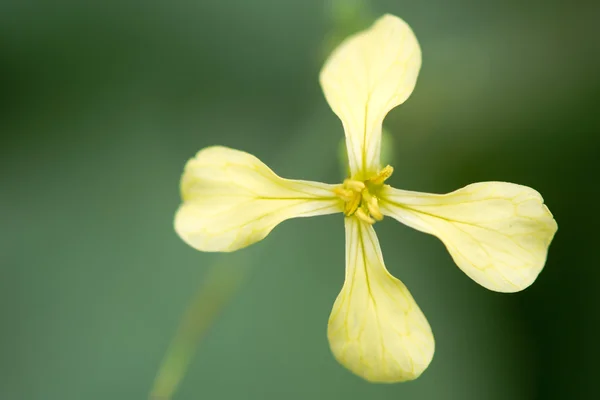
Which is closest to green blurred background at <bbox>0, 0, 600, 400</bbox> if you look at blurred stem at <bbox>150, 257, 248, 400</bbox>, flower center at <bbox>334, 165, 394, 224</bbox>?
blurred stem at <bbox>150, 257, 248, 400</bbox>

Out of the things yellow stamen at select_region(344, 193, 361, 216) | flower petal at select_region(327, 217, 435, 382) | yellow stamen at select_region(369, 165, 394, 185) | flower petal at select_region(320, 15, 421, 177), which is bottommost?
flower petal at select_region(327, 217, 435, 382)

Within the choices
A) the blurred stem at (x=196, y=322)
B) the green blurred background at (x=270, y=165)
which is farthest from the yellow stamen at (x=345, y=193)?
the green blurred background at (x=270, y=165)

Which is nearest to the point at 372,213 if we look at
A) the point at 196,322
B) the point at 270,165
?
the point at 196,322

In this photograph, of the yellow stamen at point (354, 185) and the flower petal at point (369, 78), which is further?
the yellow stamen at point (354, 185)

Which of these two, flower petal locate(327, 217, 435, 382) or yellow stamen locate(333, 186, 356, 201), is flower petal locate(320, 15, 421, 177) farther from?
flower petal locate(327, 217, 435, 382)

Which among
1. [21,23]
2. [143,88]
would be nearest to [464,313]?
[143,88]

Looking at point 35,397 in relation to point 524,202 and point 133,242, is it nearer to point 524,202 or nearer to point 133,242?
point 133,242

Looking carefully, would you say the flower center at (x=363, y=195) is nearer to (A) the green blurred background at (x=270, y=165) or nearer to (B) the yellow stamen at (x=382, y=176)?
(B) the yellow stamen at (x=382, y=176)
